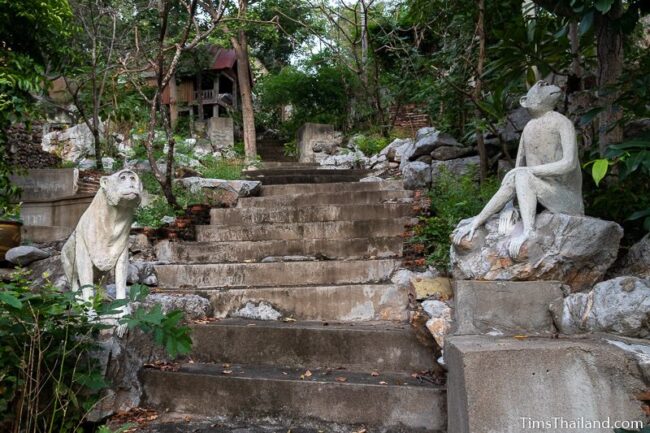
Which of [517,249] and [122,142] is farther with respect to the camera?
[122,142]

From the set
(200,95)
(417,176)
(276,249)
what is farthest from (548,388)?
(200,95)

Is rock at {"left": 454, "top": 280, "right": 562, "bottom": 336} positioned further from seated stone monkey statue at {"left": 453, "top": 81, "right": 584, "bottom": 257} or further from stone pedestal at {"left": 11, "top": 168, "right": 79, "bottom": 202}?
stone pedestal at {"left": 11, "top": 168, "right": 79, "bottom": 202}

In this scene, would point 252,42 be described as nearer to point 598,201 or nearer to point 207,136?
point 207,136

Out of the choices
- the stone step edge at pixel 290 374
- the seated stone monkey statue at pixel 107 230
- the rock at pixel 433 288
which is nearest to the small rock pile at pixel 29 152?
the seated stone monkey statue at pixel 107 230

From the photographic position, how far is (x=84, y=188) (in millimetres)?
8117

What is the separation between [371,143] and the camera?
10391 mm

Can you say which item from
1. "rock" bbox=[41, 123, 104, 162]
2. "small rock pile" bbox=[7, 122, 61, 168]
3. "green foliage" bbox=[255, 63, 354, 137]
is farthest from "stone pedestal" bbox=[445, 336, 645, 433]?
"green foliage" bbox=[255, 63, 354, 137]

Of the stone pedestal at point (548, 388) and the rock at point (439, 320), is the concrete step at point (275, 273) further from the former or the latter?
the stone pedestal at point (548, 388)

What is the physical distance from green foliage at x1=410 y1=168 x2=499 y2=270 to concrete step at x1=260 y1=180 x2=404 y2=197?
2.12 ft

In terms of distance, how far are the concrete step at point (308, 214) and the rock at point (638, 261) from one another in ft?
8.35

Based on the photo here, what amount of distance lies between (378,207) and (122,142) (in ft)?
24.4

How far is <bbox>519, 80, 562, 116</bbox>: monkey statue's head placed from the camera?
3.20 m

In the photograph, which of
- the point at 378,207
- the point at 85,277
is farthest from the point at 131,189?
the point at 378,207

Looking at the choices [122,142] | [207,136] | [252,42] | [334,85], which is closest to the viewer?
[122,142]
